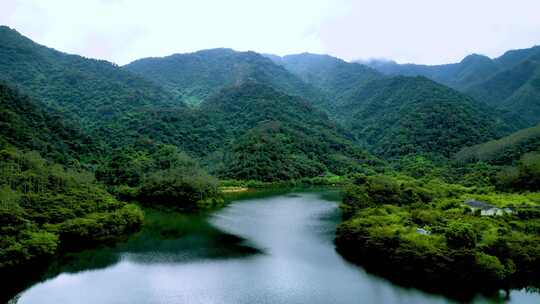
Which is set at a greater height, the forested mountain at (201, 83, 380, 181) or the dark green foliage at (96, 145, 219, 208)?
the forested mountain at (201, 83, 380, 181)

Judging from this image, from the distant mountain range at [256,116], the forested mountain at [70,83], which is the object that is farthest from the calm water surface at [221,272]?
the forested mountain at [70,83]

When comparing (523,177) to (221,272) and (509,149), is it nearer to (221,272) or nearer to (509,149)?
(509,149)

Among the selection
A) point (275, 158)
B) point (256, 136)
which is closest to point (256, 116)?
point (256, 136)

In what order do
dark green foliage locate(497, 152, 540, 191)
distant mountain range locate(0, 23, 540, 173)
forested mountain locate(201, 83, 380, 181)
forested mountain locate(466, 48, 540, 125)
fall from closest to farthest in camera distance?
1. dark green foliage locate(497, 152, 540, 191)
2. forested mountain locate(201, 83, 380, 181)
3. distant mountain range locate(0, 23, 540, 173)
4. forested mountain locate(466, 48, 540, 125)

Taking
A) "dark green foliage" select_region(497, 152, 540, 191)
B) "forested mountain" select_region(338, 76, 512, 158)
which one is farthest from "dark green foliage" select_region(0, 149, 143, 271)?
"forested mountain" select_region(338, 76, 512, 158)

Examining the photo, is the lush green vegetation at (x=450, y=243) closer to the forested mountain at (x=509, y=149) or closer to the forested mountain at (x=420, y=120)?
the forested mountain at (x=509, y=149)

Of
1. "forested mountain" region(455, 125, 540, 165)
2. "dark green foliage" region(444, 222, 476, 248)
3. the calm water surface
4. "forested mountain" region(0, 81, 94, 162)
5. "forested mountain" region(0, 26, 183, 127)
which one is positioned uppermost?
"forested mountain" region(0, 26, 183, 127)

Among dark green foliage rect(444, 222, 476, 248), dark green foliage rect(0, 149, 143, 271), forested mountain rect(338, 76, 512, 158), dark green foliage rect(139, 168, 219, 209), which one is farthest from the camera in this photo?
forested mountain rect(338, 76, 512, 158)

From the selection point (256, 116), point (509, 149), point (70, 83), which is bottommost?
point (509, 149)

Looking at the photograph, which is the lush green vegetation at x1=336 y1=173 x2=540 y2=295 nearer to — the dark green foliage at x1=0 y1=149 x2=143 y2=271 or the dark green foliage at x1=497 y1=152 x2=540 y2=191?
the dark green foliage at x1=497 y1=152 x2=540 y2=191
